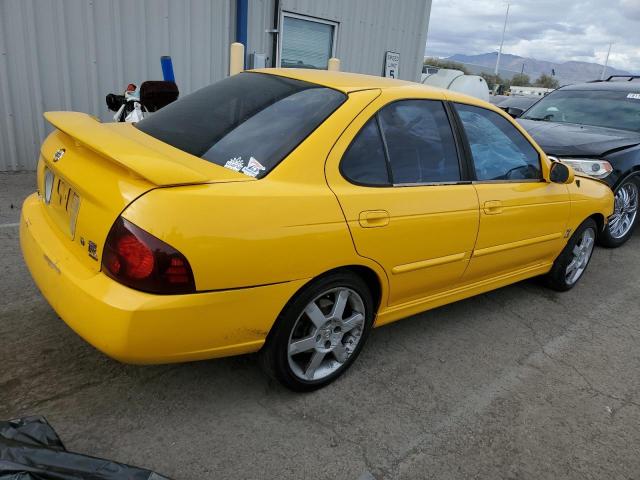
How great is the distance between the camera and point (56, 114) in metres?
2.91

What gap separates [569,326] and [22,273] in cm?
395

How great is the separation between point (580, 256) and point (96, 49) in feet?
19.7

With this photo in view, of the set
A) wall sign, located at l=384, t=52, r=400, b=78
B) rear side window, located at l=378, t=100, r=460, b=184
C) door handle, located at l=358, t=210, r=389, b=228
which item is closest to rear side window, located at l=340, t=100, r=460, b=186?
rear side window, located at l=378, t=100, r=460, b=184

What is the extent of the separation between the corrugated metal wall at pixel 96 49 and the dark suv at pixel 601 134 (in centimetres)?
409

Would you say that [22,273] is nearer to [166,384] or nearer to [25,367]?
[25,367]

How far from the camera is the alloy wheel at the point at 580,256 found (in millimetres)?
4301

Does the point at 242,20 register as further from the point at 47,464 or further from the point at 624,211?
the point at 47,464

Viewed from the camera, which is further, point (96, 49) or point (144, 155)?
point (96, 49)

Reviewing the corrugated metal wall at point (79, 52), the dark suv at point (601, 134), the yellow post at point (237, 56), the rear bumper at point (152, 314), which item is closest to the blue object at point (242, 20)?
the corrugated metal wall at point (79, 52)

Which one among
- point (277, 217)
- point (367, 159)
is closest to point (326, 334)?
point (277, 217)

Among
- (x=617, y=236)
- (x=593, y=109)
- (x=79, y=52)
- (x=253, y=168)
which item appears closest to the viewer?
(x=253, y=168)

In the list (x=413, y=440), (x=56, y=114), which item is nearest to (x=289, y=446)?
(x=413, y=440)

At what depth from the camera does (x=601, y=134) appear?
A: 5.98 metres

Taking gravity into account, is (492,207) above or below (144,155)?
below
